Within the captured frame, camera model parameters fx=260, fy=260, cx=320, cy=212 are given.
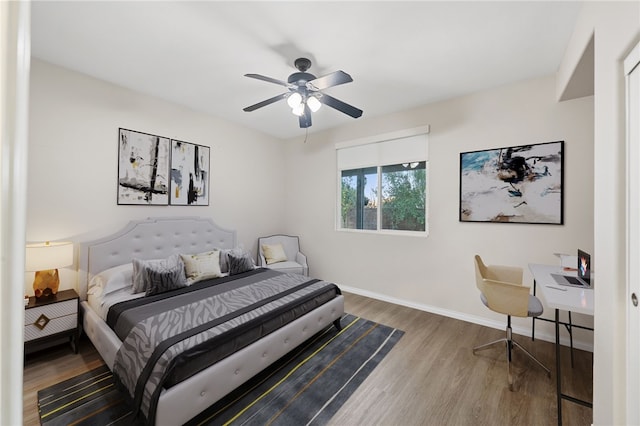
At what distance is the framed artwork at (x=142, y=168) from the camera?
296 centimetres

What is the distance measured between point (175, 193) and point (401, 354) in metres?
3.25

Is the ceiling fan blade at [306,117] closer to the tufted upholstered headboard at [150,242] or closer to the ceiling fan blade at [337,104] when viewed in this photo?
the ceiling fan blade at [337,104]

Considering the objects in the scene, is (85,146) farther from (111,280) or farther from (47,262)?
(111,280)

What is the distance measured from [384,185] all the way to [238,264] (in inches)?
92.4

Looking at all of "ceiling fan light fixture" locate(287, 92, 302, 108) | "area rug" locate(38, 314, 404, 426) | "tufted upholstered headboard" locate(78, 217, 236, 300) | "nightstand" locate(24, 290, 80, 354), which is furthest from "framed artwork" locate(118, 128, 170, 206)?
"ceiling fan light fixture" locate(287, 92, 302, 108)

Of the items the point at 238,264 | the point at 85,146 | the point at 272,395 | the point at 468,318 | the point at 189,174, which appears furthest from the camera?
the point at 189,174

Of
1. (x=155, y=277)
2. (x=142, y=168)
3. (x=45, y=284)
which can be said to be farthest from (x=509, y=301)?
(x=45, y=284)

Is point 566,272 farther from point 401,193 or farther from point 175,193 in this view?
point 175,193

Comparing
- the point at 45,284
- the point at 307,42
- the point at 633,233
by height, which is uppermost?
the point at 307,42

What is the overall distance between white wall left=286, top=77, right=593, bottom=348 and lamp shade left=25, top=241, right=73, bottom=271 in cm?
311

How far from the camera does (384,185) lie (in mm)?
3904

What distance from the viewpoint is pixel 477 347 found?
8.11ft

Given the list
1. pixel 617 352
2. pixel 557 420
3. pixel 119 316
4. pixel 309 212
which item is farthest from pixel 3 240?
pixel 309 212

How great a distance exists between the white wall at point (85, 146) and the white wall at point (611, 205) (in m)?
3.92
